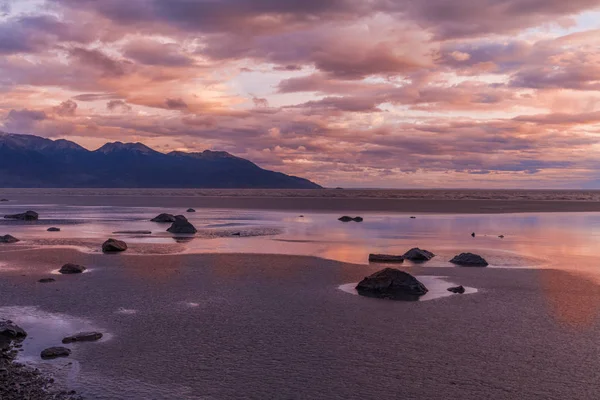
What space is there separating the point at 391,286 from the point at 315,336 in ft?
22.7

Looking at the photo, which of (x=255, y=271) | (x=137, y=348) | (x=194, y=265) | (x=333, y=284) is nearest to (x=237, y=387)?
(x=137, y=348)

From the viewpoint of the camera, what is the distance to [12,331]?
1553 cm

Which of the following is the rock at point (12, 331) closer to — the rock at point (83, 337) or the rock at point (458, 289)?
the rock at point (83, 337)

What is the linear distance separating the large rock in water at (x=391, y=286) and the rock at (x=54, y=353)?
11.4 meters

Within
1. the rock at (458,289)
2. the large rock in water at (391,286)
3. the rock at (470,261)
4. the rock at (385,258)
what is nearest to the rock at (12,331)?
the large rock in water at (391,286)

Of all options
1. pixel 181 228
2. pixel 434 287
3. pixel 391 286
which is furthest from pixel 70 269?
pixel 181 228

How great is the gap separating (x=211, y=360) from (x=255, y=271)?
44.5 ft

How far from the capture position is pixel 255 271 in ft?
90.1

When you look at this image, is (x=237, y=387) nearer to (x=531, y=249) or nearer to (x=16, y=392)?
(x=16, y=392)

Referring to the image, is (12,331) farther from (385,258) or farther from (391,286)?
(385,258)

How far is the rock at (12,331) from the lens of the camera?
50.6 feet

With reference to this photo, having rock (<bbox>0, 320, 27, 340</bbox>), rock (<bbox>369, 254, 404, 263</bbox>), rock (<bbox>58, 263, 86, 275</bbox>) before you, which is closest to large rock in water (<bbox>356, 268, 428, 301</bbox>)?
rock (<bbox>369, 254, 404, 263</bbox>)

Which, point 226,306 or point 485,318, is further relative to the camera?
point 226,306

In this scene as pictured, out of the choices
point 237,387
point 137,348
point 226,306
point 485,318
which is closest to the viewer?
point 237,387
